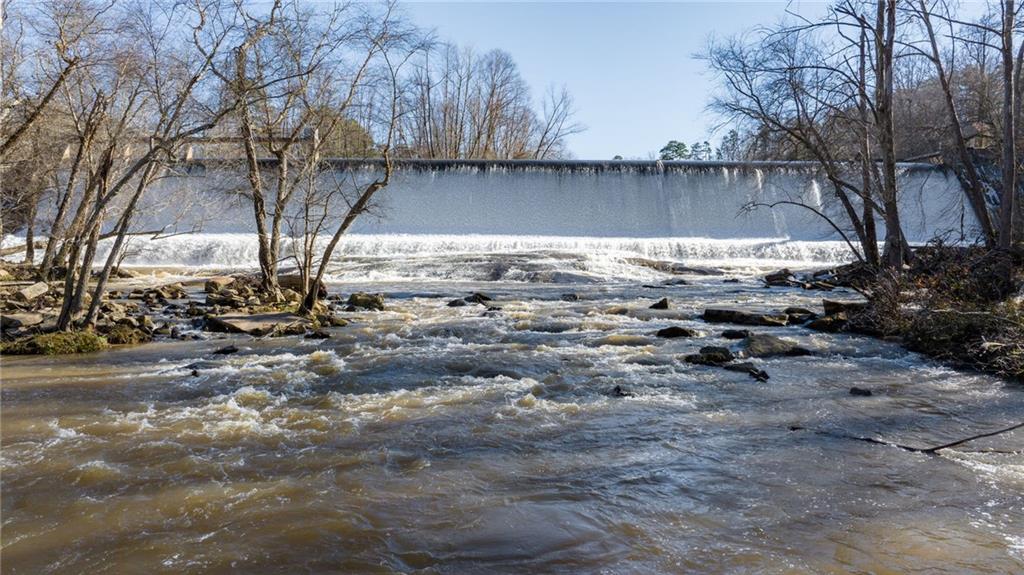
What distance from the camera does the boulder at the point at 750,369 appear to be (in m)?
7.24

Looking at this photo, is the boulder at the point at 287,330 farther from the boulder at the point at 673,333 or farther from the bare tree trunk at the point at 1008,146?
the bare tree trunk at the point at 1008,146

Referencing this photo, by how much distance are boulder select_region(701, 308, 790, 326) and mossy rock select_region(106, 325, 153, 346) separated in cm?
901

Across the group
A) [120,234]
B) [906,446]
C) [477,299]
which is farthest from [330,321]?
[906,446]

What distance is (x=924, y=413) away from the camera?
5914 mm

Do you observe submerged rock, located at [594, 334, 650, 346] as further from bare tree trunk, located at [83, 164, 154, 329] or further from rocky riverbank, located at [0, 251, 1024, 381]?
bare tree trunk, located at [83, 164, 154, 329]

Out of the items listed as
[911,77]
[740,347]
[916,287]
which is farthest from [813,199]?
[740,347]

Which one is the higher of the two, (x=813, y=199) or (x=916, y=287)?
(x=813, y=199)

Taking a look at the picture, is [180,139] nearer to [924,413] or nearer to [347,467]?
[347,467]

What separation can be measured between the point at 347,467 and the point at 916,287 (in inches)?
367

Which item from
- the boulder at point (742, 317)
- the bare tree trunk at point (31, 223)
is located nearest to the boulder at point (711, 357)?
the boulder at point (742, 317)

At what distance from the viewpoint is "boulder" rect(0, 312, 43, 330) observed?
941 cm

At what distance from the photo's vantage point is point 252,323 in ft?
34.5

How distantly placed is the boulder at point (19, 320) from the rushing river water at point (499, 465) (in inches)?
88.3

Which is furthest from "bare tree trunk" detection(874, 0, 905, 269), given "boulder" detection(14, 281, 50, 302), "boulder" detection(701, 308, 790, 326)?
"boulder" detection(14, 281, 50, 302)
